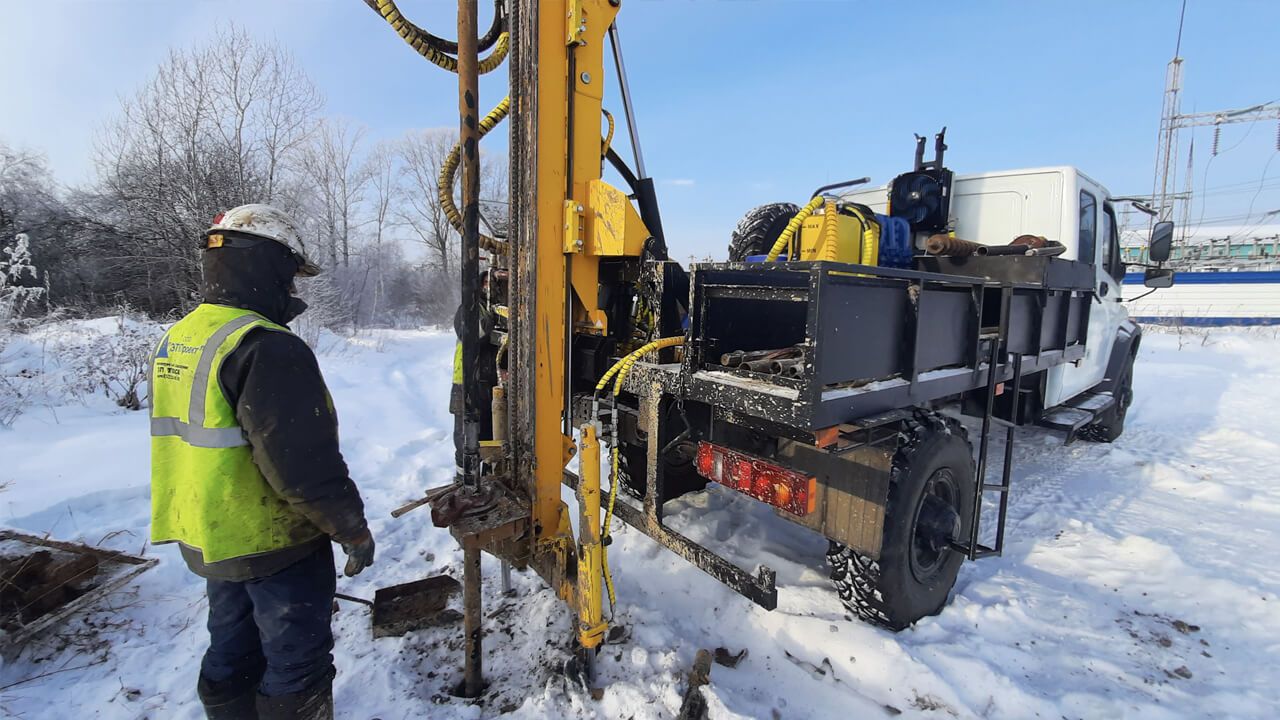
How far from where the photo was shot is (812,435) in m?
2.28

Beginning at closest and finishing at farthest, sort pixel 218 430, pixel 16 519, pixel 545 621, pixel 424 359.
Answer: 1. pixel 218 430
2. pixel 545 621
3. pixel 16 519
4. pixel 424 359

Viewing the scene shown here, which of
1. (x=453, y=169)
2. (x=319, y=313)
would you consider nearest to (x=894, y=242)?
(x=453, y=169)

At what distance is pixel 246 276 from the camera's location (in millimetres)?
1913

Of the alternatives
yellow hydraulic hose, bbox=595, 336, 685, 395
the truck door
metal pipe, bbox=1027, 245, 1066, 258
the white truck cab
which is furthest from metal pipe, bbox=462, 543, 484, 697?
the truck door

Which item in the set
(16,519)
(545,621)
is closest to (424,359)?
(16,519)

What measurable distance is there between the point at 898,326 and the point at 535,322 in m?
1.63

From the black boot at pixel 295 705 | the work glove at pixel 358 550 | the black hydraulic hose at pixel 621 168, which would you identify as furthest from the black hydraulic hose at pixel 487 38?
the black boot at pixel 295 705

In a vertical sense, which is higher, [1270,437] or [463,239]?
[463,239]

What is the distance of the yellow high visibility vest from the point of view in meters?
1.78

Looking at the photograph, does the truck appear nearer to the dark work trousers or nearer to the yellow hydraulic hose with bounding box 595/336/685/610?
the yellow hydraulic hose with bounding box 595/336/685/610

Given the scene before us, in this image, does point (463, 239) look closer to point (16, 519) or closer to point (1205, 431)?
point (16, 519)

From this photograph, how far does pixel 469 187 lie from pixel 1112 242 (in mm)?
6505

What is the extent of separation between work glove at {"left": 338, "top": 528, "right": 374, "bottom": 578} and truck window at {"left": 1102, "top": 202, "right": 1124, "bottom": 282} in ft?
22.3

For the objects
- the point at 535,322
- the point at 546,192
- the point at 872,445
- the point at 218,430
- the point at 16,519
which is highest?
the point at 546,192
